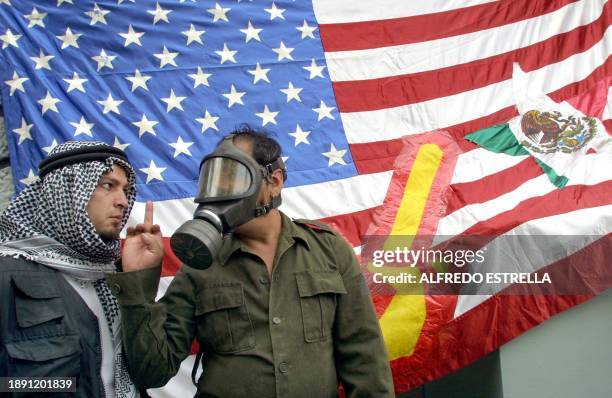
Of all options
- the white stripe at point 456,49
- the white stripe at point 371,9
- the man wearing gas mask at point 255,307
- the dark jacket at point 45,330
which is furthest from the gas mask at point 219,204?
the white stripe at point 371,9

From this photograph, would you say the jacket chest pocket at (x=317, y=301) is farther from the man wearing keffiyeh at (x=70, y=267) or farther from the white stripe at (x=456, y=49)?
the white stripe at (x=456, y=49)

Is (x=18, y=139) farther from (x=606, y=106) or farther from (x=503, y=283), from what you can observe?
(x=606, y=106)

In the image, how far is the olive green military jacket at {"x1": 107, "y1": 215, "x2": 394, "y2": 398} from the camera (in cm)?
227

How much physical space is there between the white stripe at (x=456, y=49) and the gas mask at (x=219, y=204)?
198cm

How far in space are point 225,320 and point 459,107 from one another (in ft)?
8.10

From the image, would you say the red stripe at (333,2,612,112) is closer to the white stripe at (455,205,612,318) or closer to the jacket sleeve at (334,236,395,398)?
the white stripe at (455,205,612,318)

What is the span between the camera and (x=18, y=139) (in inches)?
142

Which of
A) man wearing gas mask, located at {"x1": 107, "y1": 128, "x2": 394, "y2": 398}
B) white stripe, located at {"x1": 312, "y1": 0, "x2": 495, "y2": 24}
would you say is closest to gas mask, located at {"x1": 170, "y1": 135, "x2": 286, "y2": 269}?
man wearing gas mask, located at {"x1": 107, "y1": 128, "x2": 394, "y2": 398}

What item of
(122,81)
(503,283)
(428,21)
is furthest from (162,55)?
(503,283)

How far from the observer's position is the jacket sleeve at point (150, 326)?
7.25ft

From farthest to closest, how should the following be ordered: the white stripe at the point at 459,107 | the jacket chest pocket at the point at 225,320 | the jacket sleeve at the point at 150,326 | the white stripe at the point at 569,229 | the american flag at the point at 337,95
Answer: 1. the white stripe at the point at 459,107
2. the white stripe at the point at 569,229
3. the american flag at the point at 337,95
4. the jacket chest pocket at the point at 225,320
5. the jacket sleeve at the point at 150,326

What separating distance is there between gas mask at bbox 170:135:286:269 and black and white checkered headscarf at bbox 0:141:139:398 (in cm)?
33

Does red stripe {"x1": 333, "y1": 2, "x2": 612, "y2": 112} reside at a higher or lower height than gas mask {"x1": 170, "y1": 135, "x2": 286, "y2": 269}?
higher

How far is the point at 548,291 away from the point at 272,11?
2296 millimetres
